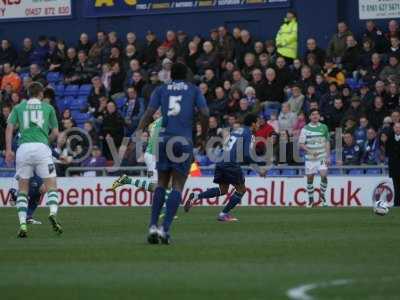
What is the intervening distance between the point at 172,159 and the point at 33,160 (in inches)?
116

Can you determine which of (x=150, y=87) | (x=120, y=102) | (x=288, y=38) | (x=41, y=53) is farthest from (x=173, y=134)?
(x=41, y=53)

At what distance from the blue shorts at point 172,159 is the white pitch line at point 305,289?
4.39m

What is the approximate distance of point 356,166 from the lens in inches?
1105

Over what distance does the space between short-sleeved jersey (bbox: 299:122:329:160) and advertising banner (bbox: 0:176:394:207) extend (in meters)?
0.94

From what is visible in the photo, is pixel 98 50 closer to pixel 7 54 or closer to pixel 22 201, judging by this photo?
pixel 7 54

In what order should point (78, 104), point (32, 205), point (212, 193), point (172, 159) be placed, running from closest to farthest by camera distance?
point (172, 159)
point (32, 205)
point (212, 193)
point (78, 104)

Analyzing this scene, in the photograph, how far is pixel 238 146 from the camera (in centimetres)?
2127

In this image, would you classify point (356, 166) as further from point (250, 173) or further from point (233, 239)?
point (233, 239)

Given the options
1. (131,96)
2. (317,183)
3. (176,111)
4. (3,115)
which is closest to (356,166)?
(317,183)

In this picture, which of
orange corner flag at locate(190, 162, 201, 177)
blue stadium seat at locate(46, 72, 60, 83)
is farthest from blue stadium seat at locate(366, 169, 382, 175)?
blue stadium seat at locate(46, 72, 60, 83)

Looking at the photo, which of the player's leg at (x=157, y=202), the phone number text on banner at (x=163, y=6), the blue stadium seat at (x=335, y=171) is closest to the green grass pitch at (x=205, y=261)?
Answer: the player's leg at (x=157, y=202)

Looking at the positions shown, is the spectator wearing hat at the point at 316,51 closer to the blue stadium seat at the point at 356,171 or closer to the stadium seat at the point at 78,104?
the blue stadium seat at the point at 356,171

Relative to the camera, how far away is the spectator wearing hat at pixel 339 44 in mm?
30792

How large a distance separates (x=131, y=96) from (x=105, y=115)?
0.87m
